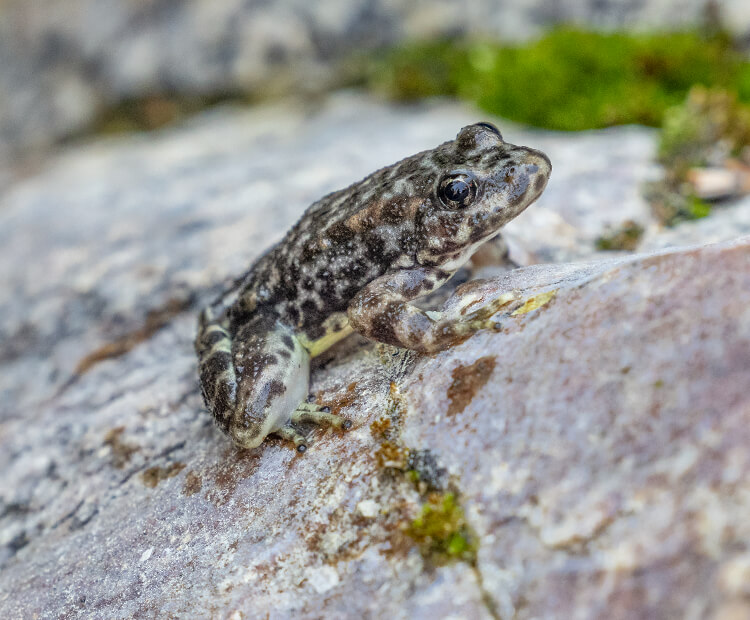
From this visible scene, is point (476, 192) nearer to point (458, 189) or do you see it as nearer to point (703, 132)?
point (458, 189)

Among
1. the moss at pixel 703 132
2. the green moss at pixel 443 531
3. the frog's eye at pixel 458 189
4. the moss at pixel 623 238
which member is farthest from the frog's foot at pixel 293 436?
the moss at pixel 703 132

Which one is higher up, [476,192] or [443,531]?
[476,192]

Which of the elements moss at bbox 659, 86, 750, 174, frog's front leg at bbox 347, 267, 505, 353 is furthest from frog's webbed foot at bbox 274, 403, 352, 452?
moss at bbox 659, 86, 750, 174

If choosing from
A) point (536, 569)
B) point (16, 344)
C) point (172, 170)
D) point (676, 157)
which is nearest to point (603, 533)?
point (536, 569)

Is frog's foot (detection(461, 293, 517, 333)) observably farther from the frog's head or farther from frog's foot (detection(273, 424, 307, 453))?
frog's foot (detection(273, 424, 307, 453))

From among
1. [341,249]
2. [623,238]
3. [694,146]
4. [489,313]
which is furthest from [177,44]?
[489,313]
